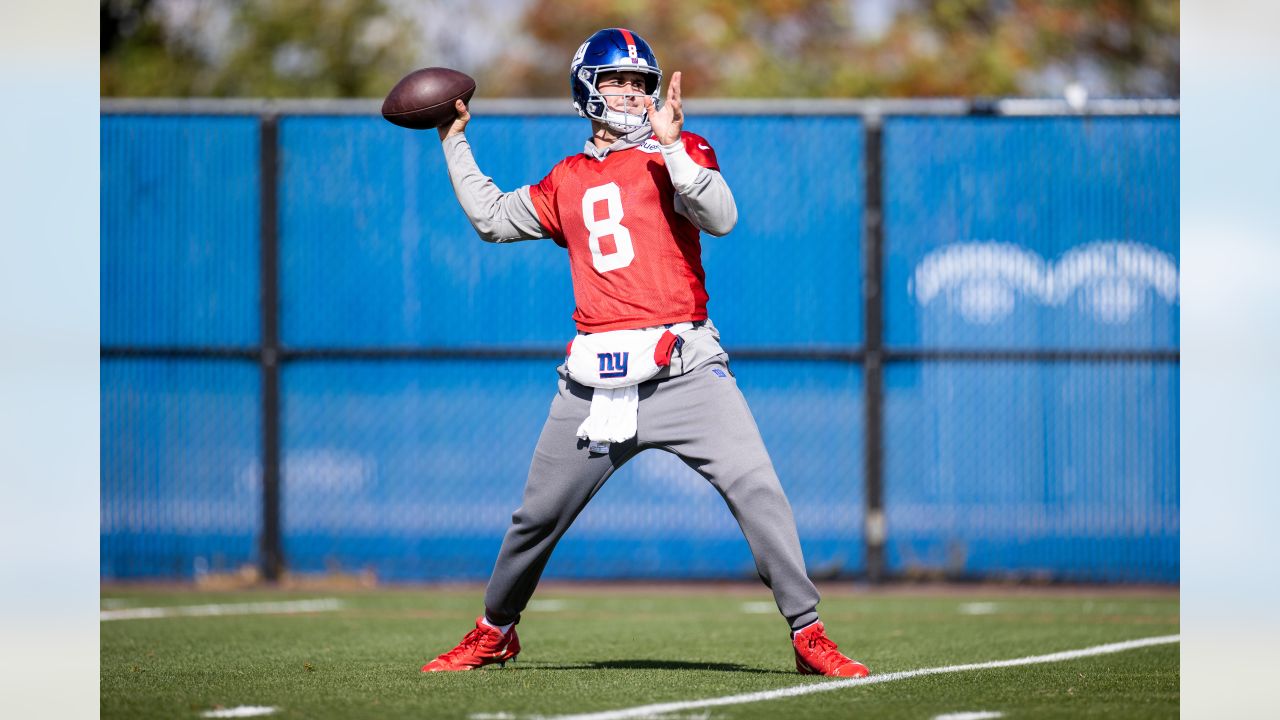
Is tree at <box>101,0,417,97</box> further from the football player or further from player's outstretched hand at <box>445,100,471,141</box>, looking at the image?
the football player

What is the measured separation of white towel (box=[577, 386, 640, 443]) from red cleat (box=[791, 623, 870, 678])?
952mm

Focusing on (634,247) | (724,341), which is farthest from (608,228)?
(724,341)

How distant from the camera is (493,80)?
101 ft

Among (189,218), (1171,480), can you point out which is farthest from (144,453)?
(1171,480)

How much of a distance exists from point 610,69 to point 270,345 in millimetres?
5743

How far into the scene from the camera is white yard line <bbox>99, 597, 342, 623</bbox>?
866cm

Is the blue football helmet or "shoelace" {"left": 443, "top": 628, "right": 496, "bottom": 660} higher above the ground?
the blue football helmet

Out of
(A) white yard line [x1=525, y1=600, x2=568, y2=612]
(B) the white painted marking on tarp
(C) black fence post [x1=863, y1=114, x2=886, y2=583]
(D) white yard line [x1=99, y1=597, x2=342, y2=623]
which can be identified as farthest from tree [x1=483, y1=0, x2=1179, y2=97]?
(B) the white painted marking on tarp

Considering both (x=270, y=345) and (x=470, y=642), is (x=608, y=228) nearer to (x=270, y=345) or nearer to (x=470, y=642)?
(x=470, y=642)

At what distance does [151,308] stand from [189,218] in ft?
2.21

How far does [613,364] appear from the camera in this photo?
5621 millimetres

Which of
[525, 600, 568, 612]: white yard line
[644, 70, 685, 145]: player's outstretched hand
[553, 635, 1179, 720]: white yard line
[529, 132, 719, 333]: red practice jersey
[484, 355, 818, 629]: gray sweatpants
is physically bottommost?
[525, 600, 568, 612]: white yard line

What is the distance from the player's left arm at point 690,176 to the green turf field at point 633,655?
164 cm
